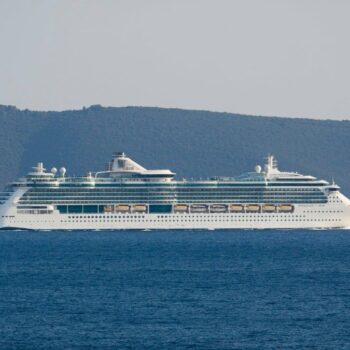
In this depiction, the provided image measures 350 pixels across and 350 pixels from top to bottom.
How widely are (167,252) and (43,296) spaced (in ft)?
97.6

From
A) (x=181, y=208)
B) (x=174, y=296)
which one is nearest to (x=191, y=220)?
(x=181, y=208)

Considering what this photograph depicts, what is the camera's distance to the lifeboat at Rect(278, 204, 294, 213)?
123 metres

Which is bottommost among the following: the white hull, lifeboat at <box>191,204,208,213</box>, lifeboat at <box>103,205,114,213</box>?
the white hull

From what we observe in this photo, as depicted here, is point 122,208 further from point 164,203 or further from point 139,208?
point 164,203

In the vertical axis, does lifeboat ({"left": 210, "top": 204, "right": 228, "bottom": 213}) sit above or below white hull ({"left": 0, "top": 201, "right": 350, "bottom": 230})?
above

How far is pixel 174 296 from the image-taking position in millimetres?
66625

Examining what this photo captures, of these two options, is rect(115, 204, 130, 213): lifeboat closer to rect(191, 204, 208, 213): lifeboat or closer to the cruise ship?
the cruise ship

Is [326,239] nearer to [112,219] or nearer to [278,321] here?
[112,219]

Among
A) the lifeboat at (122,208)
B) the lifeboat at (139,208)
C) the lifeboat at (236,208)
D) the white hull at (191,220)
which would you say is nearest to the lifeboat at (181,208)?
the white hull at (191,220)

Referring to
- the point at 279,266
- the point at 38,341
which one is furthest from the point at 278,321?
the point at 279,266

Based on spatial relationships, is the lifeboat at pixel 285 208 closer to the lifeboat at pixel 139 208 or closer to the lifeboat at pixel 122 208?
the lifeboat at pixel 139 208

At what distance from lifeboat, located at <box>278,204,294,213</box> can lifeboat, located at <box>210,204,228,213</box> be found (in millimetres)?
4204

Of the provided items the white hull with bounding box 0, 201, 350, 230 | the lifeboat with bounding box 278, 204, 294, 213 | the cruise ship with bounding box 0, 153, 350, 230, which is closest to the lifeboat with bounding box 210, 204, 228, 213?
the cruise ship with bounding box 0, 153, 350, 230

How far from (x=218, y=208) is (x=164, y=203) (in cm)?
411
